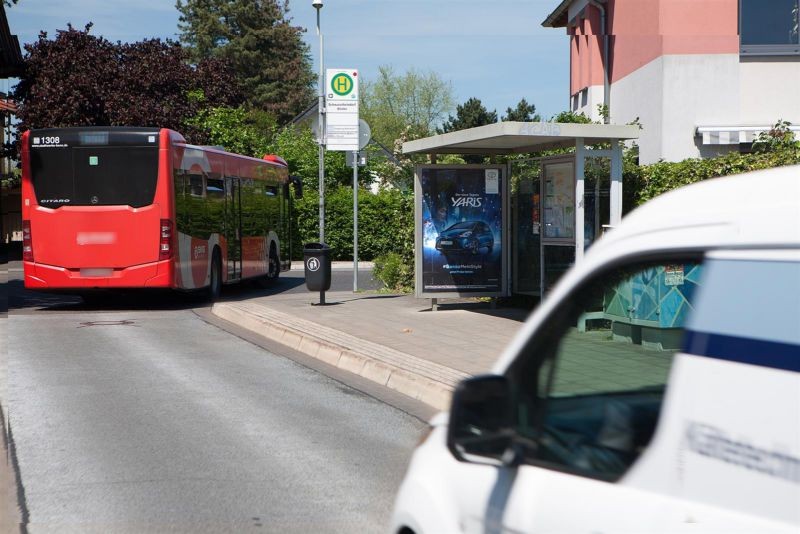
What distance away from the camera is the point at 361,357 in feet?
38.2

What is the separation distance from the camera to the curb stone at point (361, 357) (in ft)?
32.2

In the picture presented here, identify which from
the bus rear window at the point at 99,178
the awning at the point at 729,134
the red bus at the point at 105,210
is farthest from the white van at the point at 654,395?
the awning at the point at 729,134

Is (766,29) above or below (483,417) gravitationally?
above

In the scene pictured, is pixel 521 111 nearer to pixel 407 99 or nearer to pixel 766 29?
pixel 407 99

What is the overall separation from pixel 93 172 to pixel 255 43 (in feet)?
187

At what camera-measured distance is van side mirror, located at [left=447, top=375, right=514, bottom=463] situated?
281 cm

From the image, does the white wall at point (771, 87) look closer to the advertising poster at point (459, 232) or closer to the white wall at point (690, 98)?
the white wall at point (690, 98)

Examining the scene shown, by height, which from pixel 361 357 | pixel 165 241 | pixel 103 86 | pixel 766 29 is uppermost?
pixel 103 86

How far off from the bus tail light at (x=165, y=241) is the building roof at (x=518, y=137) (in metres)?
4.54

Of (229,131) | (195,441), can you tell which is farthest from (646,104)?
(229,131)

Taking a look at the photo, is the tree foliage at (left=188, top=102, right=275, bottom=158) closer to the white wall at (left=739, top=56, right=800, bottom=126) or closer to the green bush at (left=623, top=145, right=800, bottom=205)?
the white wall at (left=739, top=56, right=800, bottom=126)

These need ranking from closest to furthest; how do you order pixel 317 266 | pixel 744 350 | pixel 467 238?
pixel 744 350 < pixel 467 238 < pixel 317 266

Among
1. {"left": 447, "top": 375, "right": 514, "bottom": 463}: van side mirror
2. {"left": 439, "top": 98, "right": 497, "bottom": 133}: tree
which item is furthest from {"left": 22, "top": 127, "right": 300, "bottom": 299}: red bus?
{"left": 439, "top": 98, "right": 497, "bottom": 133}: tree

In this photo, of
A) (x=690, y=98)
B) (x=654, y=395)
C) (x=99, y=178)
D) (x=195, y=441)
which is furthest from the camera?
(x=690, y=98)
